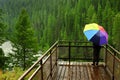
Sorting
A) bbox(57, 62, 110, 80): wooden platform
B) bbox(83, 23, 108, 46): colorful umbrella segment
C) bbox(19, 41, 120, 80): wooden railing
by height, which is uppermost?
bbox(83, 23, 108, 46): colorful umbrella segment

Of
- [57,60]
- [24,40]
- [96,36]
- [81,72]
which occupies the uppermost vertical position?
[96,36]

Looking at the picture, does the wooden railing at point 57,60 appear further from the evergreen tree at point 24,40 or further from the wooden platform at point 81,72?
the evergreen tree at point 24,40

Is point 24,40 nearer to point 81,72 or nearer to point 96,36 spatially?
point 81,72

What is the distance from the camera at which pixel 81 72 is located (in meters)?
11.3

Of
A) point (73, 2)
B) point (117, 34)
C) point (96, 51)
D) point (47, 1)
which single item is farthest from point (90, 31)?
point (47, 1)

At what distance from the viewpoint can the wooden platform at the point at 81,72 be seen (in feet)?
33.9

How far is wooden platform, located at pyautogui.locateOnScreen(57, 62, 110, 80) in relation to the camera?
1034cm

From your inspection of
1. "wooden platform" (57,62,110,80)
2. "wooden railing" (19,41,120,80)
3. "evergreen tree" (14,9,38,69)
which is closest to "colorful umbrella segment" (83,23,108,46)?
"wooden railing" (19,41,120,80)

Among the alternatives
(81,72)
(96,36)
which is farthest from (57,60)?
(96,36)

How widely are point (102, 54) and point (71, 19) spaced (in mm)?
99680

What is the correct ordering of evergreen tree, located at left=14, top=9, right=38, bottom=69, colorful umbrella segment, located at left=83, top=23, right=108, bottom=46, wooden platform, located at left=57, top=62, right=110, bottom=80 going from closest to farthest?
1. wooden platform, located at left=57, top=62, right=110, bottom=80
2. colorful umbrella segment, located at left=83, top=23, right=108, bottom=46
3. evergreen tree, located at left=14, top=9, right=38, bottom=69

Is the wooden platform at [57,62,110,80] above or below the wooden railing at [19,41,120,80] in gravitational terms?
below

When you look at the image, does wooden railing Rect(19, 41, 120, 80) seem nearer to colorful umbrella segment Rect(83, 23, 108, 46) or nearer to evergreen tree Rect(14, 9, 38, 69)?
colorful umbrella segment Rect(83, 23, 108, 46)

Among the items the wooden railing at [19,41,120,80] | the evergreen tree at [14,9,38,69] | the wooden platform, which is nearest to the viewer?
the wooden railing at [19,41,120,80]
